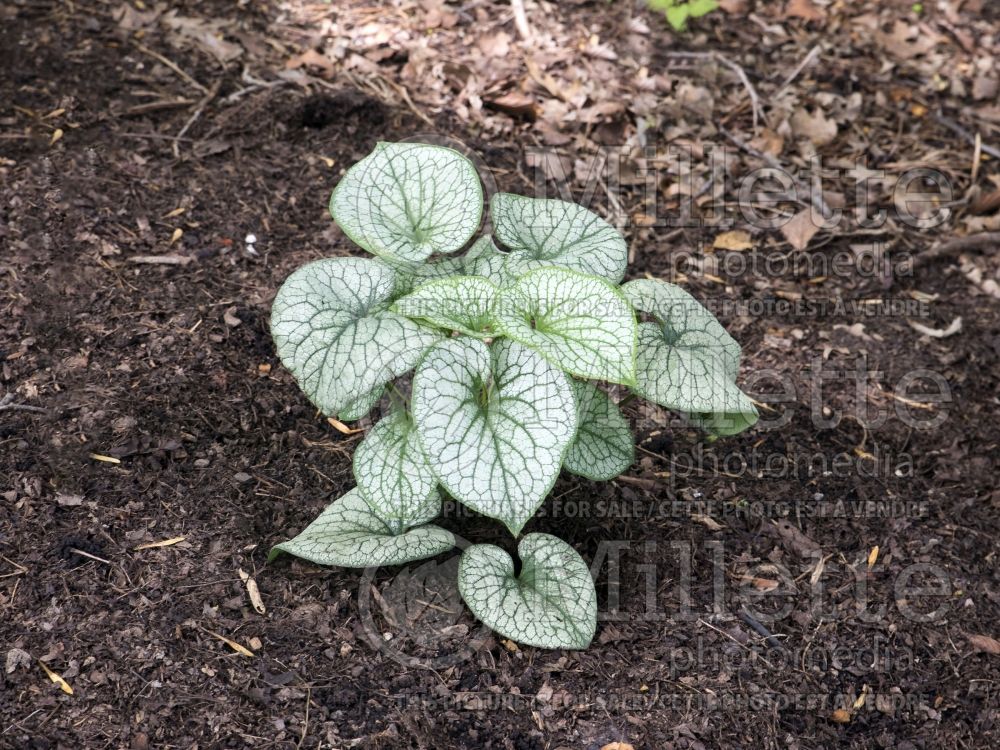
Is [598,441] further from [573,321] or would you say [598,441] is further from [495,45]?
[495,45]

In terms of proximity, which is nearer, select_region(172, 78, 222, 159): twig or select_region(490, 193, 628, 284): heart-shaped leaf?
select_region(490, 193, 628, 284): heart-shaped leaf

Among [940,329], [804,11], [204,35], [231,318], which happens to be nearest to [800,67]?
[804,11]

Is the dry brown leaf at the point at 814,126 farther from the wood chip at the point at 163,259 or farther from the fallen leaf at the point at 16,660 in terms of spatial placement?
the fallen leaf at the point at 16,660

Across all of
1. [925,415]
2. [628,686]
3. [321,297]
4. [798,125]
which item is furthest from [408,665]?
[798,125]

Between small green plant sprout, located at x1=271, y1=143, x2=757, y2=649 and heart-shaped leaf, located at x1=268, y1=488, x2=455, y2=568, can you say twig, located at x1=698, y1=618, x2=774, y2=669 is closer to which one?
small green plant sprout, located at x1=271, y1=143, x2=757, y2=649

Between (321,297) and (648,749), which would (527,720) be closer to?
(648,749)

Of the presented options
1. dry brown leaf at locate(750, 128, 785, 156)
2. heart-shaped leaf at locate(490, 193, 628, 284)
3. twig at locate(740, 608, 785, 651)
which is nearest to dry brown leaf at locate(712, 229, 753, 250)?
dry brown leaf at locate(750, 128, 785, 156)

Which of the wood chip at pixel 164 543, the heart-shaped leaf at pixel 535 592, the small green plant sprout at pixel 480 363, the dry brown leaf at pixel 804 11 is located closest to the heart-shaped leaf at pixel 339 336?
the small green plant sprout at pixel 480 363
